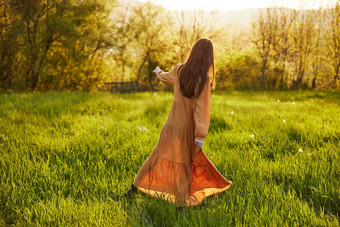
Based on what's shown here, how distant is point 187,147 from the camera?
278 cm

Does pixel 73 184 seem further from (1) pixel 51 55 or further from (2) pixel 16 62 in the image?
(1) pixel 51 55

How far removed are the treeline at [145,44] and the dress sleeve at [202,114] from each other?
330 inches

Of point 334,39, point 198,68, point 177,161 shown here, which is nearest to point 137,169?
point 177,161

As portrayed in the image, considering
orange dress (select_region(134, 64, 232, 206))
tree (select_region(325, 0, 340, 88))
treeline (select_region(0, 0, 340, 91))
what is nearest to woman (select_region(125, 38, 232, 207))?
orange dress (select_region(134, 64, 232, 206))

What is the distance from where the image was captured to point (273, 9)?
576 inches

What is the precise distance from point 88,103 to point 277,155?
18.3 feet

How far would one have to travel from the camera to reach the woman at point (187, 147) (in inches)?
103

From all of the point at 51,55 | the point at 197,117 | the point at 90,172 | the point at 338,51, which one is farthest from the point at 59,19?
the point at 338,51

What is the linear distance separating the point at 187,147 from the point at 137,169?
43.2 inches

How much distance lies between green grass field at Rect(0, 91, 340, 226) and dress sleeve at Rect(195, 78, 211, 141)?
2.57 feet

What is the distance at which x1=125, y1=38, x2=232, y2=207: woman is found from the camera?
103 inches

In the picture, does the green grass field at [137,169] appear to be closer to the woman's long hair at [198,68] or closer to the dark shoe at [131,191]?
the dark shoe at [131,191]

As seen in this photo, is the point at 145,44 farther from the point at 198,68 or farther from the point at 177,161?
the point at 177,161

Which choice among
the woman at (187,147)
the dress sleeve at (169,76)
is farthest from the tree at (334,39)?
the dress sleeve at (169,76)
